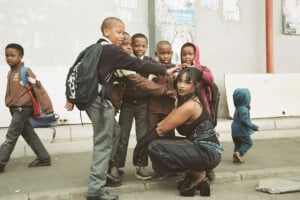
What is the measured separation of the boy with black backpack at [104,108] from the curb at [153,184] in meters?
0.31

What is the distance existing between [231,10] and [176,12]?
1.28 meters

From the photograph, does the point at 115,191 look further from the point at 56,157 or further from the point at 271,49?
the point at 271,49

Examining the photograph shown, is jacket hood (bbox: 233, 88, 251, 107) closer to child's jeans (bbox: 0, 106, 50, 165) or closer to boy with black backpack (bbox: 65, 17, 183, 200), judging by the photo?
boy with black backpack (bbox: 65, 17, 183, 200)

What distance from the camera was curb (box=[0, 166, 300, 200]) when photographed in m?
4.30

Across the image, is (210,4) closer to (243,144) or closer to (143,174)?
(243,144)

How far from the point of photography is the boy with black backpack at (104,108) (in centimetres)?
401

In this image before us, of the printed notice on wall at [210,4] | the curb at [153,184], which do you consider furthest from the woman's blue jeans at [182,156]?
the printed notice on wall at [210,4]

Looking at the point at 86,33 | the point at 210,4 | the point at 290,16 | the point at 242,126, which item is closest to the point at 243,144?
the point at 242,126

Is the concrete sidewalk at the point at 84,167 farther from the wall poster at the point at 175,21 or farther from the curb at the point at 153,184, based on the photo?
the wall poster at the point at 175,21

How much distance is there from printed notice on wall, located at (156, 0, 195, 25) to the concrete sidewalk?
6.84 feet

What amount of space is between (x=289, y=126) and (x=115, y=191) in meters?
4.85

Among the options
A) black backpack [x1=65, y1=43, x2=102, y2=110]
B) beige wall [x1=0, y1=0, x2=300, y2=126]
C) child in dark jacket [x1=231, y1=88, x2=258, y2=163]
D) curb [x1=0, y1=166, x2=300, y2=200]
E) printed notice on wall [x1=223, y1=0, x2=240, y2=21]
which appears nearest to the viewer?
black backpack [x1=65, y1=43, x2=102, y2=110]

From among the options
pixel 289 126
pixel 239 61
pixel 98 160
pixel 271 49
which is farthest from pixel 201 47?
pixel 98 160

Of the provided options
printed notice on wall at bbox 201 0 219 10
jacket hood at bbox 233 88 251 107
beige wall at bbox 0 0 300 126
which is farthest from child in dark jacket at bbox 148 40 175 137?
printed notice on wall at bbox 201 0 219 10
